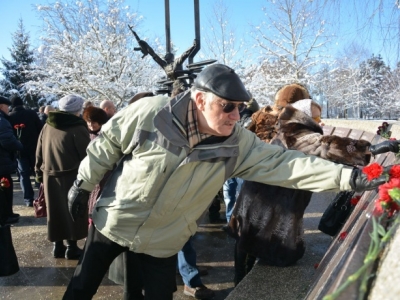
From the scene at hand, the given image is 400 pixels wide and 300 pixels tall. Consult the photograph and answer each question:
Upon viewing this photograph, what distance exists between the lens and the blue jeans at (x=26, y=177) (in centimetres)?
686

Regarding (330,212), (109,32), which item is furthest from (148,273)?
(109,32)

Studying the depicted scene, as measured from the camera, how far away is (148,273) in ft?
7.46

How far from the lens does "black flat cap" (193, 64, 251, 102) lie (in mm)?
1932

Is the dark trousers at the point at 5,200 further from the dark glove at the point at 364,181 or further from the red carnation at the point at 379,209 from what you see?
the red carnation at the point at 379,209

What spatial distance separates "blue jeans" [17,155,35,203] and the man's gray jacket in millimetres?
5182

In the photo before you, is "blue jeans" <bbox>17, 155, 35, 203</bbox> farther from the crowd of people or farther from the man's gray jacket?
the man's gray jacket

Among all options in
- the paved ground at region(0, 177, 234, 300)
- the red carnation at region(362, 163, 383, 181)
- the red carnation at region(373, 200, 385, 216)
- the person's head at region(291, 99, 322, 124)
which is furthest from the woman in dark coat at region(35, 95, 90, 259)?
the red carnation at region(373, 200, 385, 216)

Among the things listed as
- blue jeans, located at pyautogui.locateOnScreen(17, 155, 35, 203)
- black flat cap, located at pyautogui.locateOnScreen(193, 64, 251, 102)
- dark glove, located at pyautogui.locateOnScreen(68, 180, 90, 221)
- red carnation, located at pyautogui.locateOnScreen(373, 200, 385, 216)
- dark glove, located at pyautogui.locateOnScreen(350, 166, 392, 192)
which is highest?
black flat cap, located at pyautogui.locateOnScreen(193, 64, 251, 102)

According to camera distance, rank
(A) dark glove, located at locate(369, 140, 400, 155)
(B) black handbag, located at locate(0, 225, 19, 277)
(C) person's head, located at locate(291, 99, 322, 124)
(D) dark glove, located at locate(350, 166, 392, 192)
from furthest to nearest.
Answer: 1. (B) black handbag, located at locate(0, 225, 19, 277)
2. (C) person's head, located at locate(291, 99, 322, 124)
3. (A) dark glove, located at locate(369, 140, 400, 155)
4. (D) dark glove, located at locate(350, 166, 392, 192)

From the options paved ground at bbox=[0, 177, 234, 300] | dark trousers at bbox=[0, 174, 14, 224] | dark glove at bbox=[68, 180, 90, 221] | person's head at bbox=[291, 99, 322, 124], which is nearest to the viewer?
dark glove at bbox=[68, 180, 90, 221]

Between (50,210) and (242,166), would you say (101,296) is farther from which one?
(242,166)

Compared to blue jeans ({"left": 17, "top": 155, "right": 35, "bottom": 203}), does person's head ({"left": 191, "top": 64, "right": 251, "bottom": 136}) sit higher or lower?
higher

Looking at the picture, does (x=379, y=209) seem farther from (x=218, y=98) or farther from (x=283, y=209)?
(x=283, y=209)

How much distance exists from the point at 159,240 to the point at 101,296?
169 cm
